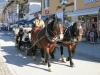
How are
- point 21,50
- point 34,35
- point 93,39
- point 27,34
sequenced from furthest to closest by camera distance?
point 93,39 < point 21,50 < point 27,34 < point 34,35

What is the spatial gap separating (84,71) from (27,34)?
5.15m

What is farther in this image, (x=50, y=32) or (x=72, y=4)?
(x=72, y=4)

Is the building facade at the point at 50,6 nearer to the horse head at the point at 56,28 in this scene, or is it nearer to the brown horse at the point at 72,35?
the brown horse at the point at 72,35

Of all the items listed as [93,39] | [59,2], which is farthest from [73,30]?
[59,2]

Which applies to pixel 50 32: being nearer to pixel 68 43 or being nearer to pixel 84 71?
pixel 68 43

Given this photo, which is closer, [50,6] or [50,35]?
[50,35]

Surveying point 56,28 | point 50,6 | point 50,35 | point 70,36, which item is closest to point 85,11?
point 70,36

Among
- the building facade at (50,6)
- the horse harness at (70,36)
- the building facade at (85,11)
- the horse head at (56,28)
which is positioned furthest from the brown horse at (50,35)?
the building facade at (50,6)

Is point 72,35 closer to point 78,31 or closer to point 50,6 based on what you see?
point 78,31

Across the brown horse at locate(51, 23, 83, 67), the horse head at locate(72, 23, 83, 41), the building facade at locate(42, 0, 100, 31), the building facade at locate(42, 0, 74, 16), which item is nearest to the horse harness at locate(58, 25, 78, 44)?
the brown horse at locate(51, 23, 83, 67)

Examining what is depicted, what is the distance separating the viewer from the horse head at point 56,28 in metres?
6.61

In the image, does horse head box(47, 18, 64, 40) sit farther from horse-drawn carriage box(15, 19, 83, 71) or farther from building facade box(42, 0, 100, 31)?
building facade box(42, 0, 100, 31)

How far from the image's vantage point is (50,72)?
6.95 m

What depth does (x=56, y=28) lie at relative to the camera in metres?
6.72
